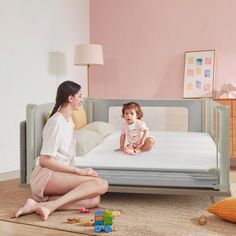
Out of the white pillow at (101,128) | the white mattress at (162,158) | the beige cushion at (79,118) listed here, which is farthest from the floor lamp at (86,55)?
the white mattress at (162,158)

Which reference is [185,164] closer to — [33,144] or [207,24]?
[33,144]

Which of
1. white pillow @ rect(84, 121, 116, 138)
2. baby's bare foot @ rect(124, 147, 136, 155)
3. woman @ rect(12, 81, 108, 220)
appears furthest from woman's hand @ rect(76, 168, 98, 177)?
white pillow @ rect(84, 121, 116, 138)

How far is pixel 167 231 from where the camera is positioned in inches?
89.5

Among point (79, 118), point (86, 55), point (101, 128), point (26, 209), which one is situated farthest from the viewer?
point (86, 55)

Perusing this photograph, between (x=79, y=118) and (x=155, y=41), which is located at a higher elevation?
(x=155, y=41)

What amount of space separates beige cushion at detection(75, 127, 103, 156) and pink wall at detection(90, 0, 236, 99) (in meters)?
2.01

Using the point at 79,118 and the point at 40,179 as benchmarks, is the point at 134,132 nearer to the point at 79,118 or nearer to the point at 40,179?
the point at 40,179

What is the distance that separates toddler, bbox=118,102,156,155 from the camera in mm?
2971

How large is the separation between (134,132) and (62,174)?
638 millimetres

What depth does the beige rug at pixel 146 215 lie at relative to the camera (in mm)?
2293

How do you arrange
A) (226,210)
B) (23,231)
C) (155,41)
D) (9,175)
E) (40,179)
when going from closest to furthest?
(23,231) < (226,210) < (40,179) < (9,175) < (155,41)

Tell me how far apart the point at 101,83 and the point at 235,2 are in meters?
1.84

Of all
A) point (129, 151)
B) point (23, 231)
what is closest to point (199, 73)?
point (129, 151)

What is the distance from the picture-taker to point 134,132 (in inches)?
118
